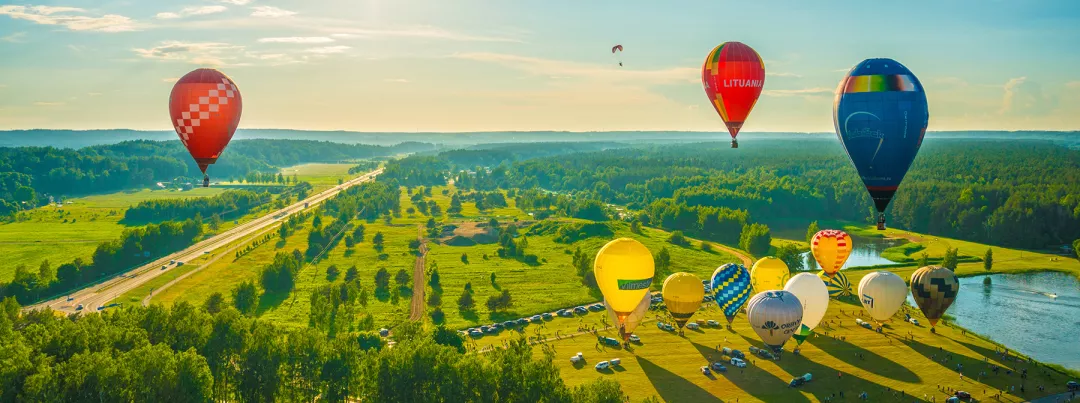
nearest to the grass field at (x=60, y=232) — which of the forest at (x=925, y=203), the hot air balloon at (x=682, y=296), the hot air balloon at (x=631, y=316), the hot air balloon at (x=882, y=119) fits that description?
the hot air balloon at (x=631, y=316)

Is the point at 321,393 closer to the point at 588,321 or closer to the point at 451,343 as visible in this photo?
the point at 451,343

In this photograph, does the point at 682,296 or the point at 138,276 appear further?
the point at 138,276

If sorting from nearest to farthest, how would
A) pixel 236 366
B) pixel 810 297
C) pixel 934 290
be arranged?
pixel 236 366 → pixel 810 297 → pixel 934 290

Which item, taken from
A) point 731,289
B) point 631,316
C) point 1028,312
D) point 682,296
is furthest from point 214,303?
point 1028,312

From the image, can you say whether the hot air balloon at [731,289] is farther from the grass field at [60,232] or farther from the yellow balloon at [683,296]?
the grass field at [60,232]

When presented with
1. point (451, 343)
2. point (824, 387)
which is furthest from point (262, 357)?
point (824, 387)

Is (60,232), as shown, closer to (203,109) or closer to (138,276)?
Result: (138,276)
